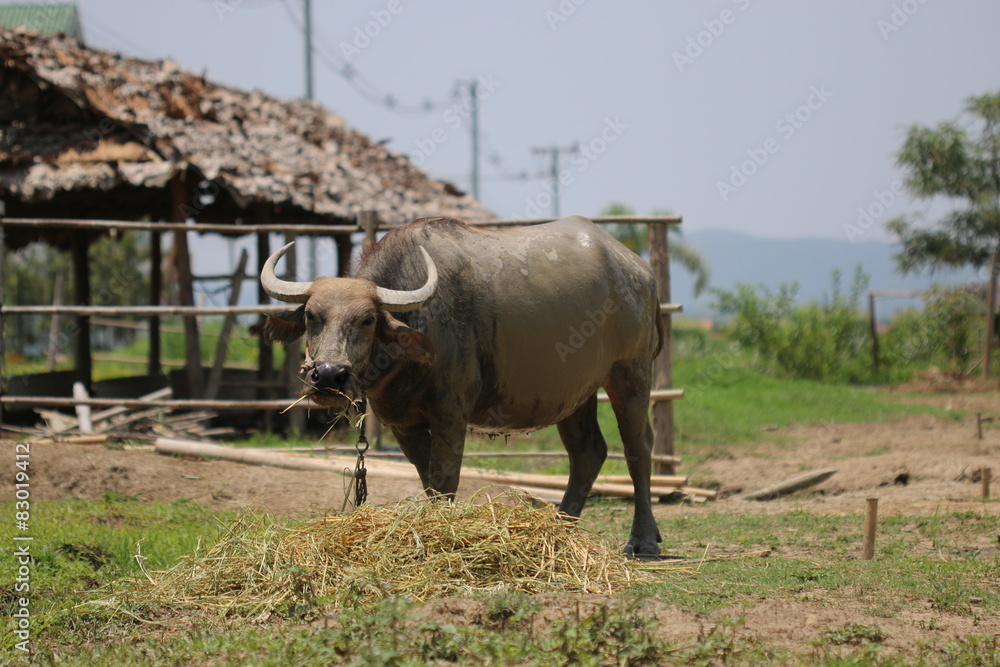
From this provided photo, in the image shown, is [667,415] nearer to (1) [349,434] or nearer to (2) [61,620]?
(1) [349,434]

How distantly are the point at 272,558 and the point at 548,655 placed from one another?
1583mm

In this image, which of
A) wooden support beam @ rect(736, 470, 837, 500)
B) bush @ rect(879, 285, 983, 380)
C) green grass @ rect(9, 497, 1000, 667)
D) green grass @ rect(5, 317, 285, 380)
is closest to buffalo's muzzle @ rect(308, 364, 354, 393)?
green grass @ rect(9, 497, 1000, 667)

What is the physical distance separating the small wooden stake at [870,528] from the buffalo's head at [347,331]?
2413mm

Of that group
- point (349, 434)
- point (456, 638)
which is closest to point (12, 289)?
point (349, 434)

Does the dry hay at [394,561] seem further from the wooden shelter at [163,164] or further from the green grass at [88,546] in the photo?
the wooden shelter at [163,164]

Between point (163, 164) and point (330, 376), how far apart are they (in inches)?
269

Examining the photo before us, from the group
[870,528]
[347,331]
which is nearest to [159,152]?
[347,331]

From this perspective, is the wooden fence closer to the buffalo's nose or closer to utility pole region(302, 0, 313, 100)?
the buffalo's nose

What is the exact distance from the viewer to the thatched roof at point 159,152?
10.2 meters

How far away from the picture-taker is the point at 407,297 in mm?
4652

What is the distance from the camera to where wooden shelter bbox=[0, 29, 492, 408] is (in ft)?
33.6

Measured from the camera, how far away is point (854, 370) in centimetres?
1894

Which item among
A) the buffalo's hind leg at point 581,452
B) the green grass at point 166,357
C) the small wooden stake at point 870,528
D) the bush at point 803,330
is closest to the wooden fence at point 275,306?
the buffalo's hind leg at point 581,452

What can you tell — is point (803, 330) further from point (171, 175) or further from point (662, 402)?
point (171, 175)
